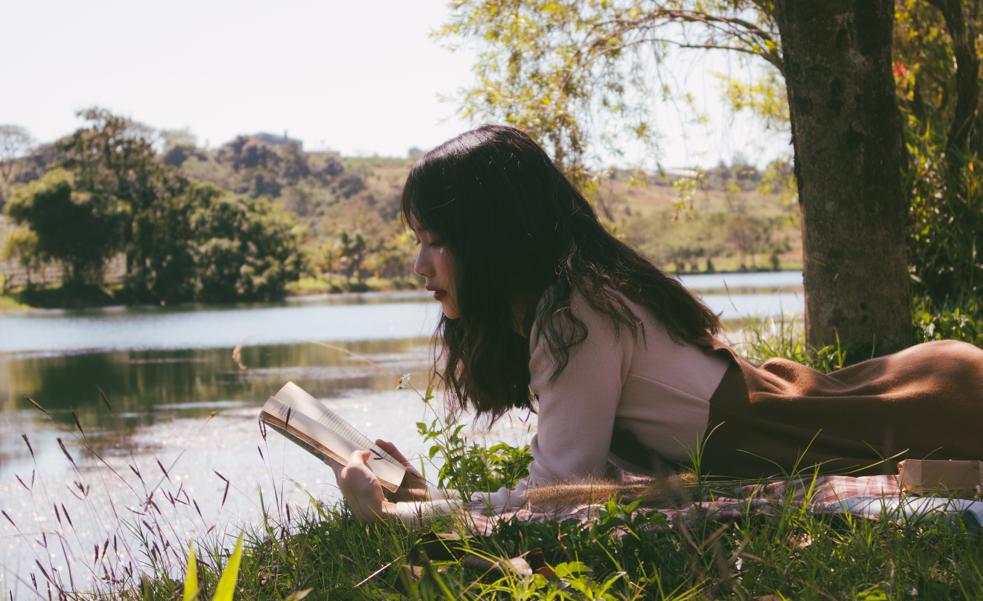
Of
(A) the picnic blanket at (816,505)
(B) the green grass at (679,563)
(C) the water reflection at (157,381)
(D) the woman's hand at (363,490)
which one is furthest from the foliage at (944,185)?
(C) the water reflection at (157,381)

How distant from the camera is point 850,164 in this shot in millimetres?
3217

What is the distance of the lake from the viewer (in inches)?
146

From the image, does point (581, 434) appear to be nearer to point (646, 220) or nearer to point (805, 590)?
point (805, 590)

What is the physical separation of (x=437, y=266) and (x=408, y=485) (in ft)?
1.72

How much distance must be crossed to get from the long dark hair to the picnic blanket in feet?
1.14

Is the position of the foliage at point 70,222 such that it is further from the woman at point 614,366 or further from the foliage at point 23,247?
the woman at point 614,366

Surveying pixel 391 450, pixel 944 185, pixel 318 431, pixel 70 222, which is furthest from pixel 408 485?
pixel 70 222

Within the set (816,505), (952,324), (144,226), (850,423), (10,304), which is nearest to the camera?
(816,505)

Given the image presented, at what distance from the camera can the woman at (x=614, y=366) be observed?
1793 millimetres

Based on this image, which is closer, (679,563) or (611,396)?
(679,563)

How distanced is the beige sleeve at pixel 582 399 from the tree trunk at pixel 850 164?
1792 millimetres

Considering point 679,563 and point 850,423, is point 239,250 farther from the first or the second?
point 679,563

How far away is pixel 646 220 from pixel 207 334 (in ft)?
184

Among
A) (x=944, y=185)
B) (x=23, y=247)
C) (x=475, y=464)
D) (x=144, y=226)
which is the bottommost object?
(x=475, y=464)
